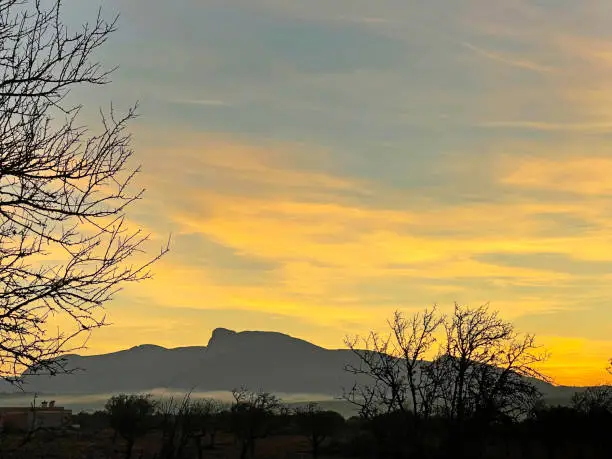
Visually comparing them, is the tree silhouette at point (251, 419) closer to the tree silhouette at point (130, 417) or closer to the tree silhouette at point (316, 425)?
the tree silhouette at point (316, 425)

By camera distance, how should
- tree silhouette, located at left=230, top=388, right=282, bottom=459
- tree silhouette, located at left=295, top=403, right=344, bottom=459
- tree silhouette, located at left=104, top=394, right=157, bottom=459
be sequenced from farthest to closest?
tree silhouette, located at left=295, top=403, right=344, bottom=459
tree silhouette, located at left=230, top=388, right=282, bottom=459
tree silhouette, located at left=104, top=394, right=157, bottom=459

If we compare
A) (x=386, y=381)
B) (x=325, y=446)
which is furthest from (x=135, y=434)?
(x=386, y=381)

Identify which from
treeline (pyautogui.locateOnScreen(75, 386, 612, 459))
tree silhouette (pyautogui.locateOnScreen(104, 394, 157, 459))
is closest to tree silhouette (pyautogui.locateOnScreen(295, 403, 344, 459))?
treeline (pyautogui.locateOnScreen(75, 386, 612, 459))

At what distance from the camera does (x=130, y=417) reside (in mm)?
59312

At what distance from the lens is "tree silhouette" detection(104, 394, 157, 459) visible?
194ft

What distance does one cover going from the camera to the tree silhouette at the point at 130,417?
2330 inches

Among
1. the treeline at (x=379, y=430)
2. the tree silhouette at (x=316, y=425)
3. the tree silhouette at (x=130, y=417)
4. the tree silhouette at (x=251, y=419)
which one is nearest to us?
the treeline at (x=379, y=430)

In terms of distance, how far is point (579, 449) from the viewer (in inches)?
1694

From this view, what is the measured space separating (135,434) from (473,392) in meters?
41.3

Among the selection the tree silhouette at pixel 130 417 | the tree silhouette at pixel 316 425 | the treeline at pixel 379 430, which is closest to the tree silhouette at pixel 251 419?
the treeline at pixel 379 430

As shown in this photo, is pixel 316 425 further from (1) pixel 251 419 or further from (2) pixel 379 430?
(2) pixel 379 430

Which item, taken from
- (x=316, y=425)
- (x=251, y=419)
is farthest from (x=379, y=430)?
(x=316, y=425)

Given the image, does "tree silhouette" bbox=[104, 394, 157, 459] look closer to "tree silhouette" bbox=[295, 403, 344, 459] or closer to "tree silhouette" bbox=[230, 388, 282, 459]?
"tree silhouette" bbox=[230, 388, 282, 459]

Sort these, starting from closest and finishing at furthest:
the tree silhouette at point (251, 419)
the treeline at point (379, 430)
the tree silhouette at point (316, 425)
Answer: the treeline at point (379, 430) < the tree silhouette at point (251, 419) < the tree silhouette at point (316, 425)
